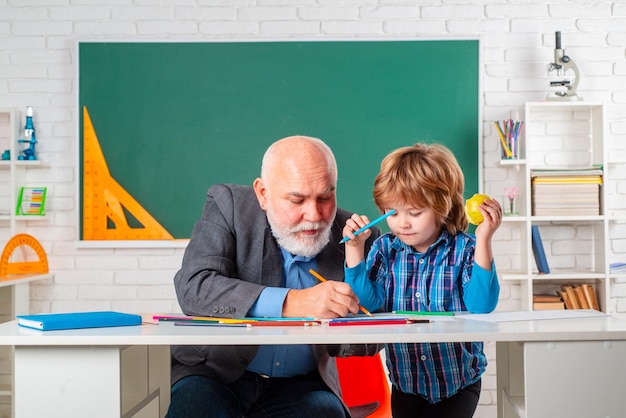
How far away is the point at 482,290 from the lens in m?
2.07

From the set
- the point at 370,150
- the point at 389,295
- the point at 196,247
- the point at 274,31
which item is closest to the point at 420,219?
the point at 389,295

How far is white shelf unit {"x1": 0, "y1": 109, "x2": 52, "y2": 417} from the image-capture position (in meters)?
4.02

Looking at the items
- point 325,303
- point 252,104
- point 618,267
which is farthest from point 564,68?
point 325,303

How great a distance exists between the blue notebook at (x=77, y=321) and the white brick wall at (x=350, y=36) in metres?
2.36

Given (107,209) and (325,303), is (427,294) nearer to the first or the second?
(325,303)

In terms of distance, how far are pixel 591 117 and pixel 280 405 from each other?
9.13 ft

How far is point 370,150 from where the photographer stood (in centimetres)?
424

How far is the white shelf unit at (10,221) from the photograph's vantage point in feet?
13.2

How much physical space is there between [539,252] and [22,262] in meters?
2.69

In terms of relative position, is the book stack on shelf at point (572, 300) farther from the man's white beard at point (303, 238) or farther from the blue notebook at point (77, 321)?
the blue notebook at point (77, 321)

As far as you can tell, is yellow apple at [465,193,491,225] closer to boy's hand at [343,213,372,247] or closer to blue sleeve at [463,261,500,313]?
blue sleeve at [463,261,500,313]

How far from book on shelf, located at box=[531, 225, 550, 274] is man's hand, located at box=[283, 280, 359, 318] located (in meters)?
2.36

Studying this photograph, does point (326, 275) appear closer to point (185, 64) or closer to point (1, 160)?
point (185, 64)

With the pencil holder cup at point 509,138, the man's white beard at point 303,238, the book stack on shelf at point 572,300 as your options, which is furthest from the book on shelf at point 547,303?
the man's white beard at point 303,238
